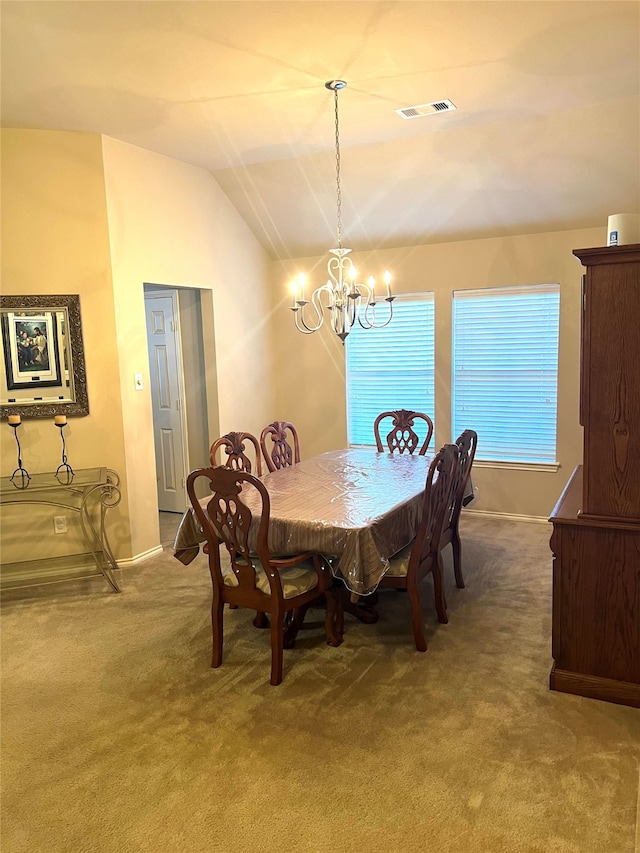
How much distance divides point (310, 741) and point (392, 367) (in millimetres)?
3781

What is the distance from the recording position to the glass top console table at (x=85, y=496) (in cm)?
385

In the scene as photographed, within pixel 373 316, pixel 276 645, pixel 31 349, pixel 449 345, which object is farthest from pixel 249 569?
pixel 449 345

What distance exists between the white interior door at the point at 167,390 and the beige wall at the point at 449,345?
1032 millimetres

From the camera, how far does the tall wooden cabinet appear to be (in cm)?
241

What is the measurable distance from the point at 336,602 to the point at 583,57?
297cm

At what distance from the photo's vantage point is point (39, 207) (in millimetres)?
3936

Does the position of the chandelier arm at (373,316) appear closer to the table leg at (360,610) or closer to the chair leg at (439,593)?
the chair leg at (439,593)

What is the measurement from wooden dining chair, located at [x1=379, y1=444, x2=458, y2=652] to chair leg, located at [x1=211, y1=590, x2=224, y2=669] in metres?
0.80

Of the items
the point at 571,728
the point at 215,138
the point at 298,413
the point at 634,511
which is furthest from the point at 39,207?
the point at 571,728

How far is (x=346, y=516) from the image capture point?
9.64ft

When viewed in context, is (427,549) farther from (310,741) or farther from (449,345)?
(449,345)

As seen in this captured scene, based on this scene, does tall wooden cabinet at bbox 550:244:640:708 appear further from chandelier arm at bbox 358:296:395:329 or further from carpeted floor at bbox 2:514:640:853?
chandelier arm at bbox 358:296:395:329

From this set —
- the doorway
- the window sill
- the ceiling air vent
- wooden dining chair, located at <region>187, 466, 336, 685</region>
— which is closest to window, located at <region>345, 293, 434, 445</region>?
the window sill

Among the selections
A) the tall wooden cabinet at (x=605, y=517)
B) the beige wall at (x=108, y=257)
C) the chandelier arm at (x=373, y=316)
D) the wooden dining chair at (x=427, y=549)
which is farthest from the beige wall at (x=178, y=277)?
the tall wooden cabinet at (x=605, y=517)
